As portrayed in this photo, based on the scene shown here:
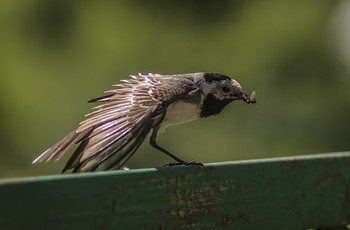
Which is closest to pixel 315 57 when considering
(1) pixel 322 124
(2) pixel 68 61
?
(1) pixel 322 124

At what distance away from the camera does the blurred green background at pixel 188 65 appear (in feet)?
26.1

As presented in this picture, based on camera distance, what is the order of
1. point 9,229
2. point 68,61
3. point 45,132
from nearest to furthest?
point 9,229, point 45,132, point 68,61

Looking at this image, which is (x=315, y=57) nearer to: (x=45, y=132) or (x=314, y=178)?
(x=45, y=132)

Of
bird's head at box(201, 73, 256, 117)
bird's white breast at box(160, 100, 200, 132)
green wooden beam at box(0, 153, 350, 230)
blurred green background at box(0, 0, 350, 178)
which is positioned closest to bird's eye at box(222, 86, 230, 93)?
bird's head at box(201, 73, 256, 117)

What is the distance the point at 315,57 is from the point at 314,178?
5.89 metres

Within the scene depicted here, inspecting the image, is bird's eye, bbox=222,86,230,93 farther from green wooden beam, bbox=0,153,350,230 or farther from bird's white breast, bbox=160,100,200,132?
green wooden beam, bbox=0,153,350,230

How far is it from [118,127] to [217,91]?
3.32 ft

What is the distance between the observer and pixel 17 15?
903cm

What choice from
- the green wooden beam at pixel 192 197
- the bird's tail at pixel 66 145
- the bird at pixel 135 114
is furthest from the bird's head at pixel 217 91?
the bird's tail at pixel 66 145

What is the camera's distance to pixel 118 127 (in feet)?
10.5

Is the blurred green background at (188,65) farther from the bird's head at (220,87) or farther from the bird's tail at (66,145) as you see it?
the bird's tail at (66,145)

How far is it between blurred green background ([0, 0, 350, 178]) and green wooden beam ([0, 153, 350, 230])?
4.30 m

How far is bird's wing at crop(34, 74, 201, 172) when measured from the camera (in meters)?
3.04

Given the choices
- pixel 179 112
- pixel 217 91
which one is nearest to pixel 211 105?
pixel 217 91
